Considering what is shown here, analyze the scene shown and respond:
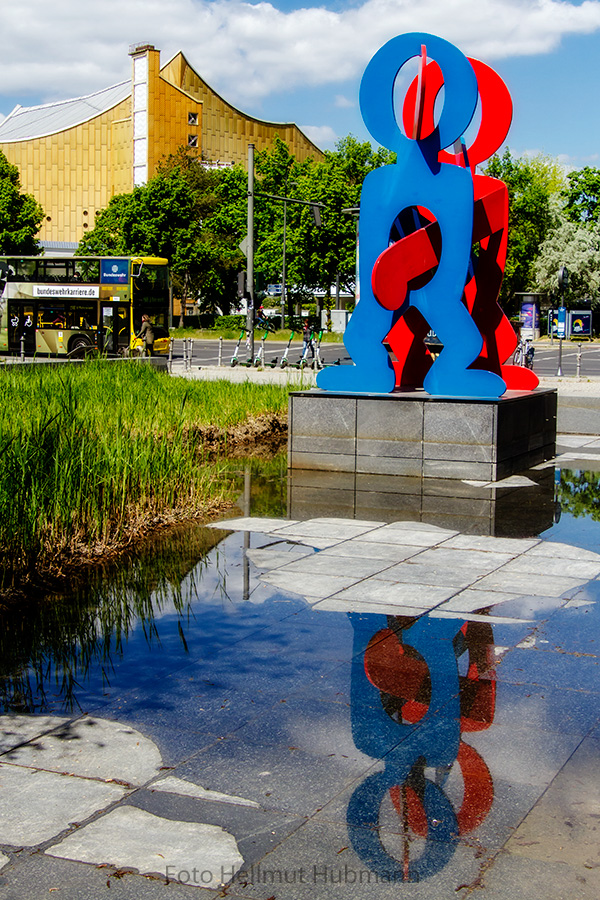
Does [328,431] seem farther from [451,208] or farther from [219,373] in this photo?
[219,373]

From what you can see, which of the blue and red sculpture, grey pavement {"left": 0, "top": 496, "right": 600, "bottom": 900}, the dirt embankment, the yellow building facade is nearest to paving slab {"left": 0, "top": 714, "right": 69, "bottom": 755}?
grey pavement {"left": 0, "top": 496, "right": 600, "bottom": 900}

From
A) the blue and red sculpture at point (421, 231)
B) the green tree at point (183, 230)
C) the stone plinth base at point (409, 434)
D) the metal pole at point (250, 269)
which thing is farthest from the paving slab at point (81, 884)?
the green tree at point (183, 230)

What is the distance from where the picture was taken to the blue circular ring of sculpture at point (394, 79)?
37.4 feet

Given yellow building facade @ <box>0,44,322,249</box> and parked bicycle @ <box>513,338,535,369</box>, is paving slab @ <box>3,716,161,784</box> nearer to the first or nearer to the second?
parked bicycle @ <box>513,338,535,369</box>

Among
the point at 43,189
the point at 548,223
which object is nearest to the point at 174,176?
the point at 548,223

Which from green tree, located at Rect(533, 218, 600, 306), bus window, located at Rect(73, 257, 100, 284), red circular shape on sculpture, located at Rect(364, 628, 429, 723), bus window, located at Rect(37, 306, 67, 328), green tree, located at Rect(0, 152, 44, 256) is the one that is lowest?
red circular shape on sculpture, located at Rect(364, 628, 429, 723)

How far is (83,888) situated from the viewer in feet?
10.1

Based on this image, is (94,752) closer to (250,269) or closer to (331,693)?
(331,693)

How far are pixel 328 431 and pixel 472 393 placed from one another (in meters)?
1.68

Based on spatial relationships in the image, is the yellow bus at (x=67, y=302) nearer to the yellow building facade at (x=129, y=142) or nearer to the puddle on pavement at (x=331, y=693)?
the puddle on pavement at (x=331, y=693)

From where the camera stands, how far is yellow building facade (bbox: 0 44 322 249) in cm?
8462

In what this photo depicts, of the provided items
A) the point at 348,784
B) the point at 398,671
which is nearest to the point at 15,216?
the point at 398,671

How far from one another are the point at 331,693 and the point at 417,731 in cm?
54

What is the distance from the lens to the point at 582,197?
69.1m
